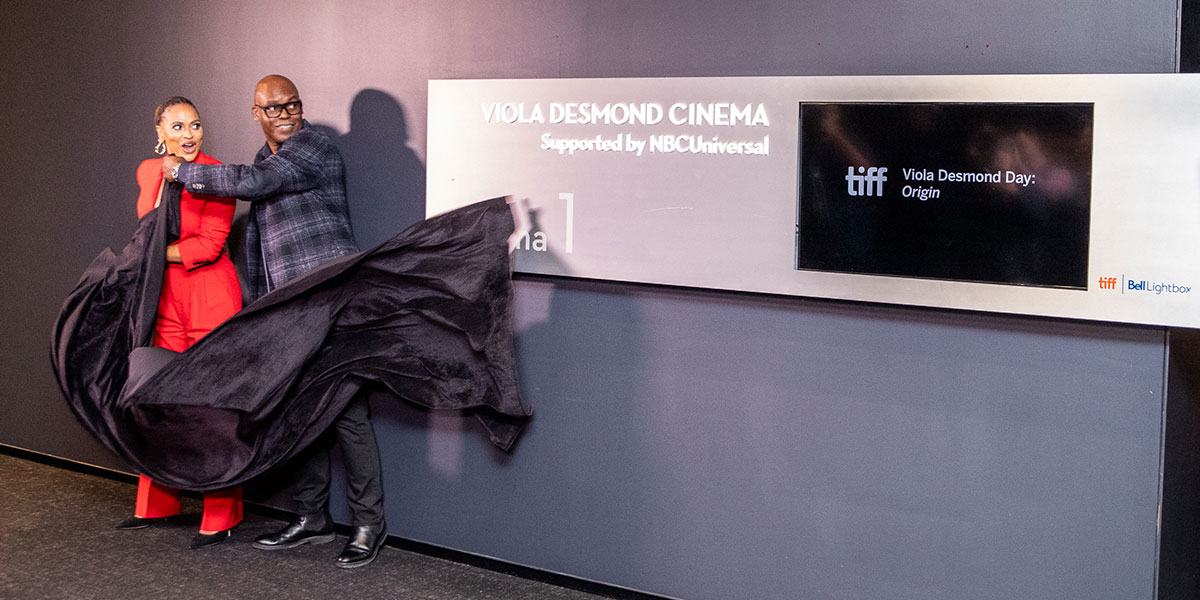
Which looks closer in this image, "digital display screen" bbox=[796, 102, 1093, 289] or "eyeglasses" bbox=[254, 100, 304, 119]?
"digital display screen" bbox=[796, 102, 1093, 289]

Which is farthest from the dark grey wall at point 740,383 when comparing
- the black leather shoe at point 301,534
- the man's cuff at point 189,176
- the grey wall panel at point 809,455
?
the man's cuff at point 189,176

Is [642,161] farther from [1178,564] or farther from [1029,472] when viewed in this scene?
[1178,564]

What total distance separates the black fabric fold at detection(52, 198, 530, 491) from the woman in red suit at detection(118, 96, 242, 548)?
0.09 meters

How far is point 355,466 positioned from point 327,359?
1.30ft

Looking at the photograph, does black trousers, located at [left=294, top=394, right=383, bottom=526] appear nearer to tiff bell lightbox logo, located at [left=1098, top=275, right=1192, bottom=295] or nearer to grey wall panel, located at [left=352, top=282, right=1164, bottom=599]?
grey wall panel, located at [left=352, top=282, right=1164, bottom=599]

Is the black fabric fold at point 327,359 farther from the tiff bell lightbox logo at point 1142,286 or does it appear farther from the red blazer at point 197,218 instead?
the tiff bell lightbox logo at point 1142,286

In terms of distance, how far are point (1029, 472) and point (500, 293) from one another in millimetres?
1491

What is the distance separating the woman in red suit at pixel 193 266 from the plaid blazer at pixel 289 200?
0.47 ft

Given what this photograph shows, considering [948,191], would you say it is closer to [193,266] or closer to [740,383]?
[740,383]

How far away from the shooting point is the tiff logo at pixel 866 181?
8.97ft

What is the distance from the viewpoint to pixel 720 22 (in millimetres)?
2965

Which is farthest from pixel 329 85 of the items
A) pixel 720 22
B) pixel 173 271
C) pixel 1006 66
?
pixel 1006 66

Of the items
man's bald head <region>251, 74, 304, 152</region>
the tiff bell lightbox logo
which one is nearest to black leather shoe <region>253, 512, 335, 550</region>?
man's bald head <region>251, 74, 304, 152</region>

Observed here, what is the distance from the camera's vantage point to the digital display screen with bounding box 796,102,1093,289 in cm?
253
